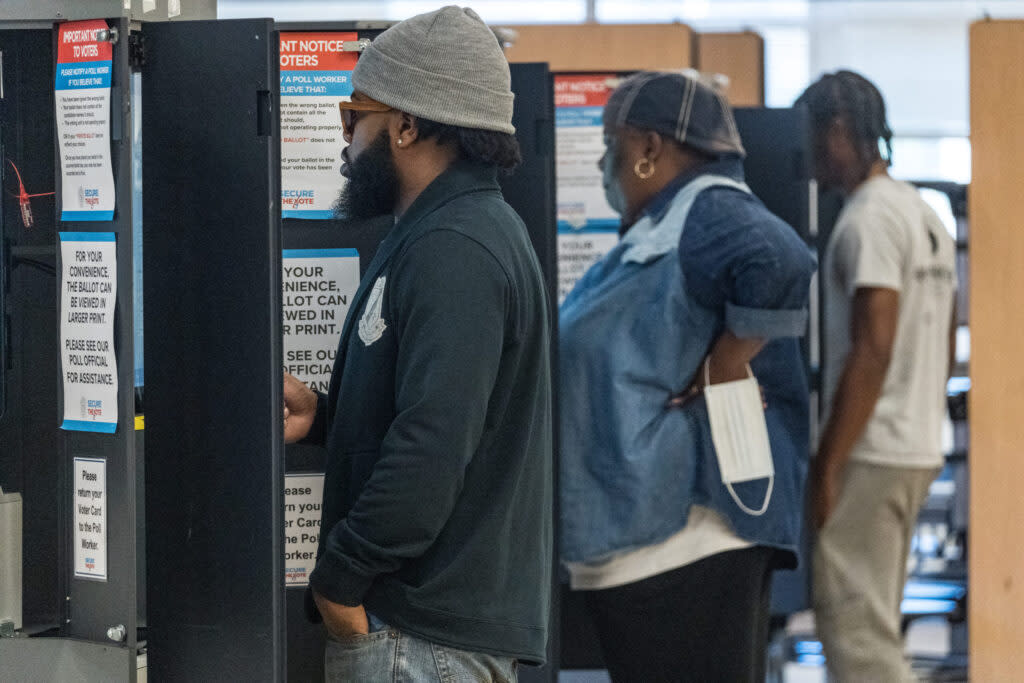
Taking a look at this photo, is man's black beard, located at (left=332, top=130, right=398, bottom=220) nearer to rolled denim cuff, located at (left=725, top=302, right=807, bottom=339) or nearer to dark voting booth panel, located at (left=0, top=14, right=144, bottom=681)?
dark voting booth panel, located at (left=0, top=14, right=144, bottom=681)

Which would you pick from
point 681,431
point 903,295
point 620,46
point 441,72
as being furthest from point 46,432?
point 620,46

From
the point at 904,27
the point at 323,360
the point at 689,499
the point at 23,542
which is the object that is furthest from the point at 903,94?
the point at 23,542

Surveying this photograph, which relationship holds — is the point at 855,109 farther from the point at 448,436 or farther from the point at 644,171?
the point at 448,436

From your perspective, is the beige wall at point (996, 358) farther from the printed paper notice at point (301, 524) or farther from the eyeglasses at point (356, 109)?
the eyeglasses at point (356, 109)

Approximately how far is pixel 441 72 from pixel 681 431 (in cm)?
93

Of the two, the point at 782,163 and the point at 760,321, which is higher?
the point at 782,163

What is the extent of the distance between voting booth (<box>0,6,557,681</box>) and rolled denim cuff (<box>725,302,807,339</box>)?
2.80 feet

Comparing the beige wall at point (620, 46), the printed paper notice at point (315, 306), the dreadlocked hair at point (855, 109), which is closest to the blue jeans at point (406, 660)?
the printed paper notice at point (315, 306)

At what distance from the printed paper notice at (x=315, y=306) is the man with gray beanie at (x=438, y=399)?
12.5 inches

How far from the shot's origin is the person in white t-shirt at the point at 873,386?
268 centimetres

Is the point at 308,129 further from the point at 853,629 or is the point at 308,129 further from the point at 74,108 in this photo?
the point at 853,629

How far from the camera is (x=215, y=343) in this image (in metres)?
1.50

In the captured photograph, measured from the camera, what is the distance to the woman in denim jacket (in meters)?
2.04

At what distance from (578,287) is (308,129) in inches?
29.4
